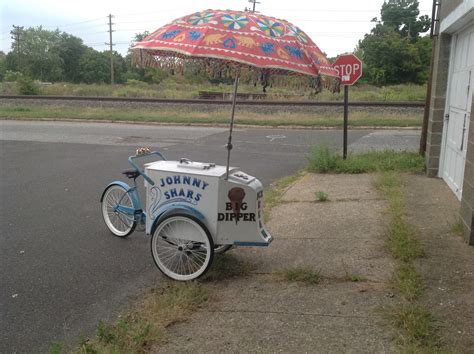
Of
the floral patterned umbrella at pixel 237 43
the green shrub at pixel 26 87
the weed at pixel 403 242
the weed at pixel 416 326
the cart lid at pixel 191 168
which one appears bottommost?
the weed at pixel 416 326

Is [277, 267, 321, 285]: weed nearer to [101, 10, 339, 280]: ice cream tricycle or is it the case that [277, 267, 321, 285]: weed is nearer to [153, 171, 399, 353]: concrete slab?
[153, 171, 399, 353]: concrete slab

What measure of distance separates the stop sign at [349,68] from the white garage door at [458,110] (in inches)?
104

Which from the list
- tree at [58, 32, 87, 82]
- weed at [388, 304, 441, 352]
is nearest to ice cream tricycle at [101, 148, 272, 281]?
weed at [388, 304, 441, 352]

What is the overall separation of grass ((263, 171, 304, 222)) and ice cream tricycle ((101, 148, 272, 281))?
1872mm

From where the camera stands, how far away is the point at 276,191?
8.18 m

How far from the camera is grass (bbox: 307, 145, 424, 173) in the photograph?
30.5 feet

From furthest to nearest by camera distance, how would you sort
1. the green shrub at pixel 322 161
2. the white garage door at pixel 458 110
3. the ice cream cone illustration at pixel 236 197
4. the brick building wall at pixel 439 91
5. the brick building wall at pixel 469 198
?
the green shrub at pixel 322 161
the brick building wall at pixel 439 91
the white garage door at pixel 458 110
the brick building wall at pixel 469 198
the ice cream cone illustration at pixel 236 197

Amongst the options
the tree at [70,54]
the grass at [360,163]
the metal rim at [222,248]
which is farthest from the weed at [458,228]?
the tree at [70,54]

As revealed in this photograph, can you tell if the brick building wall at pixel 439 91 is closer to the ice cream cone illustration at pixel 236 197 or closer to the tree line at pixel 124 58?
the ice cream cone illustration at pixel 236 197

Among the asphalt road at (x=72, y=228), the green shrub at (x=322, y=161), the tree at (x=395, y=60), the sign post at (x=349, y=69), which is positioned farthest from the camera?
the tree at (x=395, y=60)

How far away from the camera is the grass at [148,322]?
3209 millimetres

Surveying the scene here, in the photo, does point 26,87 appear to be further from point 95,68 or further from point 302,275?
point 302,275

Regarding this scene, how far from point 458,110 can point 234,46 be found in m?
4.74

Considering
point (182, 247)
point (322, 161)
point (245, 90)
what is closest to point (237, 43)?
point (182, 247)
